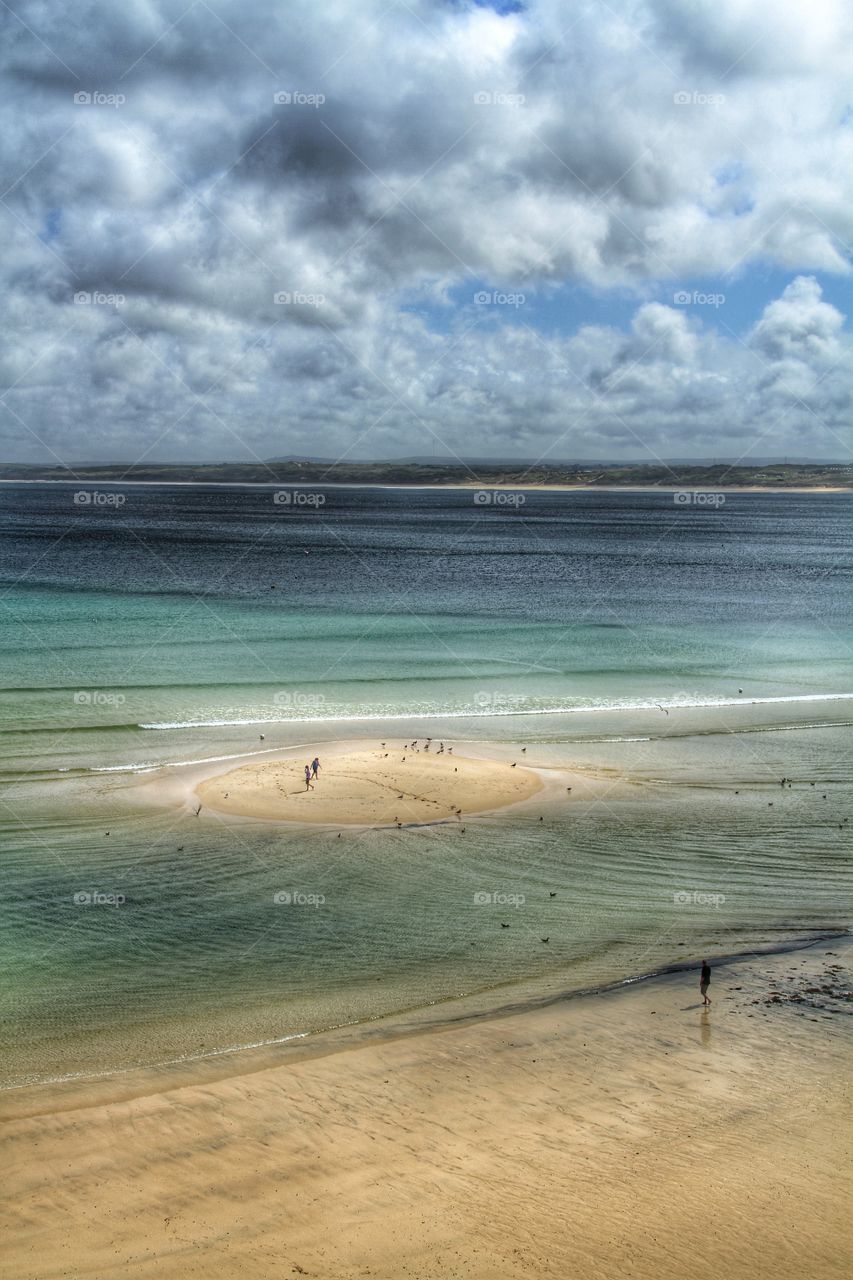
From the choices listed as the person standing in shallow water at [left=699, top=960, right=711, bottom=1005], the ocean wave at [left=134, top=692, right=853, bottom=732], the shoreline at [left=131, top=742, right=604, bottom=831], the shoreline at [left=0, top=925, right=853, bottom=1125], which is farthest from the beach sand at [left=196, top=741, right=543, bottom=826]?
the person standing in shallow water at [left=699, top=960, right=711, bottom=1005]

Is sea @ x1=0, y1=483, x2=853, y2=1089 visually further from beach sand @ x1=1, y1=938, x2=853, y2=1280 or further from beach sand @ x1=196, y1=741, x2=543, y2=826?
beach sand @ x1=1, y1=938, x2=853, y2=1280

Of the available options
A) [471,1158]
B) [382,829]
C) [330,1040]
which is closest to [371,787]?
[382,829]

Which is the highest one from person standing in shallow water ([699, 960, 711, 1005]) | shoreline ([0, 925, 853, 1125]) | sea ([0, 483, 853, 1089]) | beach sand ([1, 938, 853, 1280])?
sea ([0, 483, 853, 1089])

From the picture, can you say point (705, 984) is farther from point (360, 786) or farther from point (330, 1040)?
point (360, 786)

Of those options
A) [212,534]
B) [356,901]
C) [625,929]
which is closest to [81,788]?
[356,901]

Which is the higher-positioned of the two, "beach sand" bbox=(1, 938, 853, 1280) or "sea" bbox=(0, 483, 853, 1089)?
"sea" bbox=(0, 483, 853, 1089)

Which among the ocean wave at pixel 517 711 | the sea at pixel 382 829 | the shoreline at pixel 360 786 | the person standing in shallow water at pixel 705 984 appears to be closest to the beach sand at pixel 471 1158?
the person standing in shallow water at pixel 705 984
